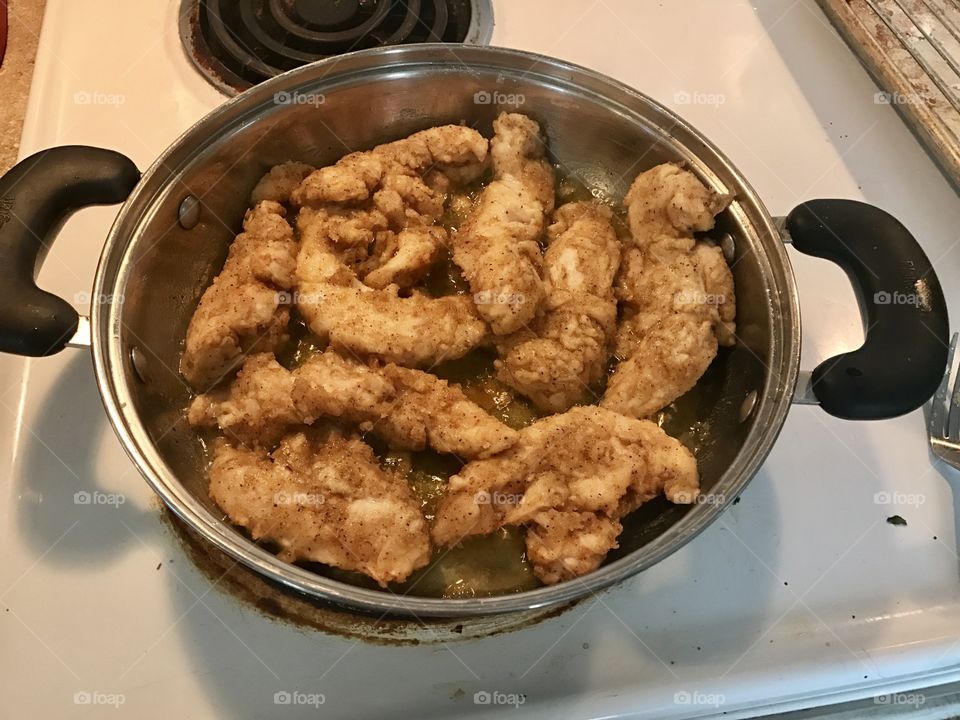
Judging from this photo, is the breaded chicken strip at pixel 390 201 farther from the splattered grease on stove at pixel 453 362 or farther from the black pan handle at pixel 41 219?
the black pan handle at pixel 41 219

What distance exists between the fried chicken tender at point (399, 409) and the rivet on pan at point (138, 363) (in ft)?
0.81

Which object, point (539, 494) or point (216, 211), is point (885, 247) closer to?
point (539, 494)

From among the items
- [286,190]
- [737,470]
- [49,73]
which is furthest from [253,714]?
[49,73]

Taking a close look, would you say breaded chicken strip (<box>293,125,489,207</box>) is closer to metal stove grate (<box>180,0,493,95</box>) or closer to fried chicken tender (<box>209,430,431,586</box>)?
metal stove grate (<box>180,0,493,95</box>)

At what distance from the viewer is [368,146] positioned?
1.48 meters

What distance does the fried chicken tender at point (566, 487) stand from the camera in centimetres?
107

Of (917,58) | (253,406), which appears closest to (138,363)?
(253,406)

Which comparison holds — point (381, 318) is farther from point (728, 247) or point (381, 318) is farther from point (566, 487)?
point (728, 247)

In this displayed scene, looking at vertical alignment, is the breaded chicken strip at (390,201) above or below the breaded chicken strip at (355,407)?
above

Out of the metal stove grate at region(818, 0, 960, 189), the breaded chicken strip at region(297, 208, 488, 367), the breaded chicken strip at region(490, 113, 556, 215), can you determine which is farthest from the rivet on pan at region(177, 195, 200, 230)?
the metal stove grate at region(818, 0, 960, 189)

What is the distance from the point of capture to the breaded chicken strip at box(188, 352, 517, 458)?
1.14 meters

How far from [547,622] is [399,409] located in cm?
43

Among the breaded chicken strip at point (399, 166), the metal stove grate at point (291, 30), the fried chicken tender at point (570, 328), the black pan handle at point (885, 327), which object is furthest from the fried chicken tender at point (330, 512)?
the metal stove grate at point (291, 30)

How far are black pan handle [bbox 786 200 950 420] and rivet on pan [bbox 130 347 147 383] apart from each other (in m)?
1.05
